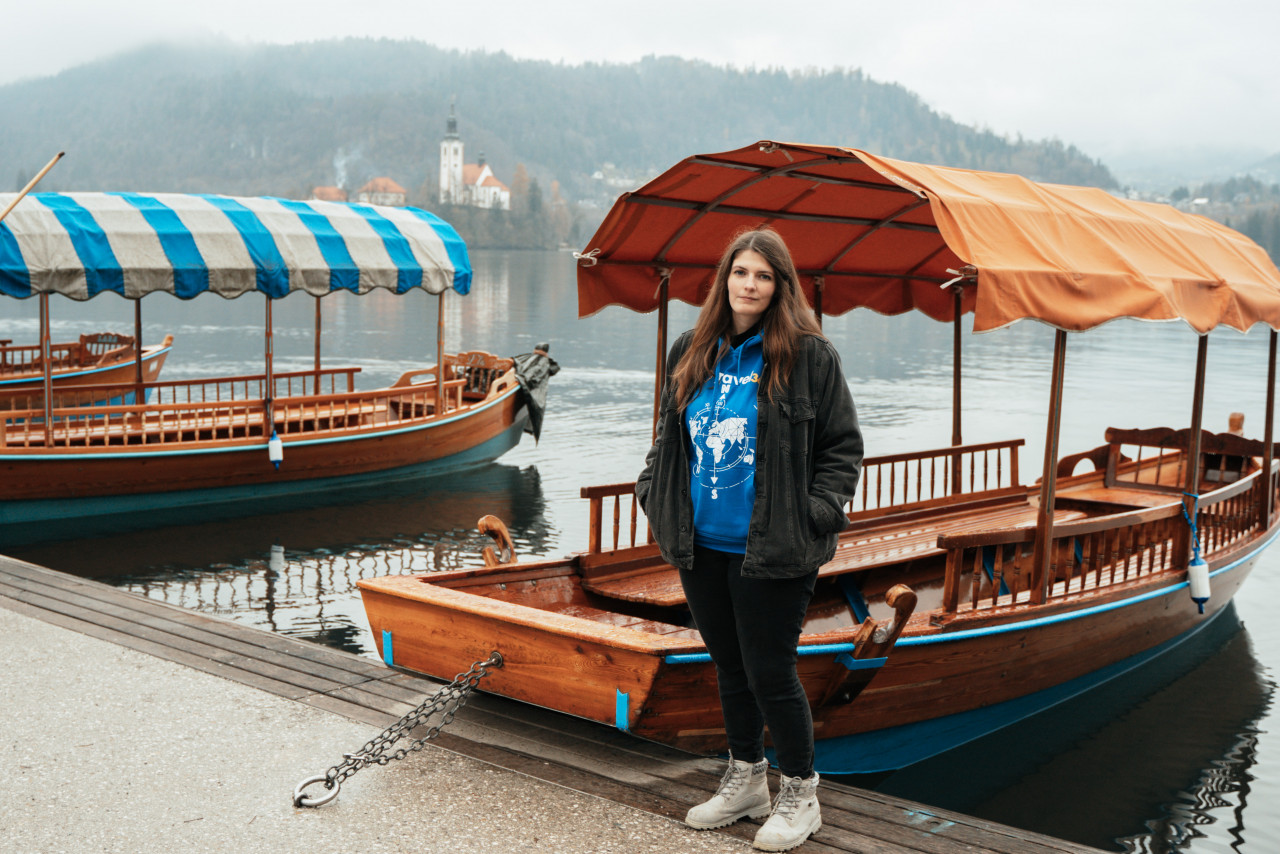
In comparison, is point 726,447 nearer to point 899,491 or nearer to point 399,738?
point 399,738

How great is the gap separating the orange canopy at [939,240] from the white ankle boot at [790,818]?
2.03 m

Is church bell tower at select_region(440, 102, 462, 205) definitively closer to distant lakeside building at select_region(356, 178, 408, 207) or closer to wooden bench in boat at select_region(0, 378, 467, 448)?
distant lakeside building at select_region(356, 178, 408, 207)

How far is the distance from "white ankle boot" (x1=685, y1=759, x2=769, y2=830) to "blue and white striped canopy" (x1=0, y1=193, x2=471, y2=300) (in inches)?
396

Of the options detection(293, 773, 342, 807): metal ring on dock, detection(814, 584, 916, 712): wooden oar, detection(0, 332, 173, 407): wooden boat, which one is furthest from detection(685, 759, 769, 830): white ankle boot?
detection(0, 332, 173, 407): wooden boat

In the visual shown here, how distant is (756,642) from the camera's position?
3590 mm

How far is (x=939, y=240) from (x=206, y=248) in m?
8.30

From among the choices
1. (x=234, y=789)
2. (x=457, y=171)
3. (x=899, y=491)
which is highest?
(x=457, y=171)

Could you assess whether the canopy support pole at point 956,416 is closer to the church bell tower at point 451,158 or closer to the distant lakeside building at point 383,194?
the distant lakeside building at point 383,194

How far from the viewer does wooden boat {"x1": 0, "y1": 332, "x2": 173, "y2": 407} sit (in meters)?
16.3

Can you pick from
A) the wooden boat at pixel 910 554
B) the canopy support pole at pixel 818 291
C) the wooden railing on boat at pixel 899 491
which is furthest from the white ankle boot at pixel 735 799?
the canopy support pole at pixel 818 291

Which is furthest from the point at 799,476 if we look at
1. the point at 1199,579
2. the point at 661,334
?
the point at 1199,579

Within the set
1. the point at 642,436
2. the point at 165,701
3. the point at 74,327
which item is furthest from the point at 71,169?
the point at 165,701

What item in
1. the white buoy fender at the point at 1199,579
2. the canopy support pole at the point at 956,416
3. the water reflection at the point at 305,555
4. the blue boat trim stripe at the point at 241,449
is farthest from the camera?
the blue boat trim stripe at the point at 241,449

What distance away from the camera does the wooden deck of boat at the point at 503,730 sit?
13.4ft
